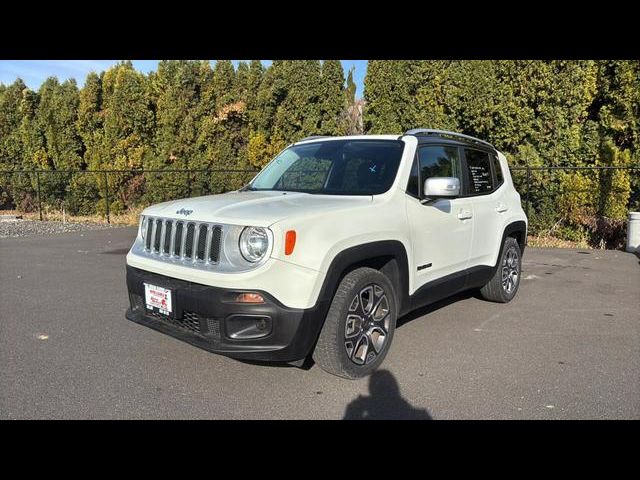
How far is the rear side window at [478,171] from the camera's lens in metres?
5.08

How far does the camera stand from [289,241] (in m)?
3.13

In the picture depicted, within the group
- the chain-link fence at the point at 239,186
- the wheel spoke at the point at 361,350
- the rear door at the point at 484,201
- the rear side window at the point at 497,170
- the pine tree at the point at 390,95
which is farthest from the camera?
the pine tree at the point at 390,95

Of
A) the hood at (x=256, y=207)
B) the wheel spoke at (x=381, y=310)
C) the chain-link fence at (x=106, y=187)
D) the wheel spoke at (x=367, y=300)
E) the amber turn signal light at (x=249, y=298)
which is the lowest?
the chain-link fence at (x=106, y=187)

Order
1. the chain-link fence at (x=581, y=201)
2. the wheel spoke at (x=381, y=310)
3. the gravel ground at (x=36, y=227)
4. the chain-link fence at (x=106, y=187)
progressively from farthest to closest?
the chain-link fence at (x=106, y=187) < the gravel ground at (x=36, y=227) < the chain-link fence at (x=581, y=201) < the wheel spoke at (x=381, y=310)

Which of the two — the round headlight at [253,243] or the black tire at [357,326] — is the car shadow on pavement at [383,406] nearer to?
the black tire at [357,326]

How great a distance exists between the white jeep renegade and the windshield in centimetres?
1

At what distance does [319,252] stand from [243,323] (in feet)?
2.21

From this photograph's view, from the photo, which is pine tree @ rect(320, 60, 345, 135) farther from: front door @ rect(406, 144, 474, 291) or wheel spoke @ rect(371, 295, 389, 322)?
wheel spoke @ rect(371, 295, 389, 322)

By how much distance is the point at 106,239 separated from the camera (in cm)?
1169

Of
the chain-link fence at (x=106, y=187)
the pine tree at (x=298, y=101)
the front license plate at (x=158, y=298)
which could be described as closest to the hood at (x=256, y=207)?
the front license plate at (x=158, y=298)

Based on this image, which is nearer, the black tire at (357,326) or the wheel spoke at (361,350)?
the black tire at (357,326)

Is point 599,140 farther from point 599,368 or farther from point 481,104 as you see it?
point 599,368

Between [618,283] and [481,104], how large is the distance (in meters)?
5.40

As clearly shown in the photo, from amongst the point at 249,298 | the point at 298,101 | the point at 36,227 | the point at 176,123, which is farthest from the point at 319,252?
the point at 36,227
